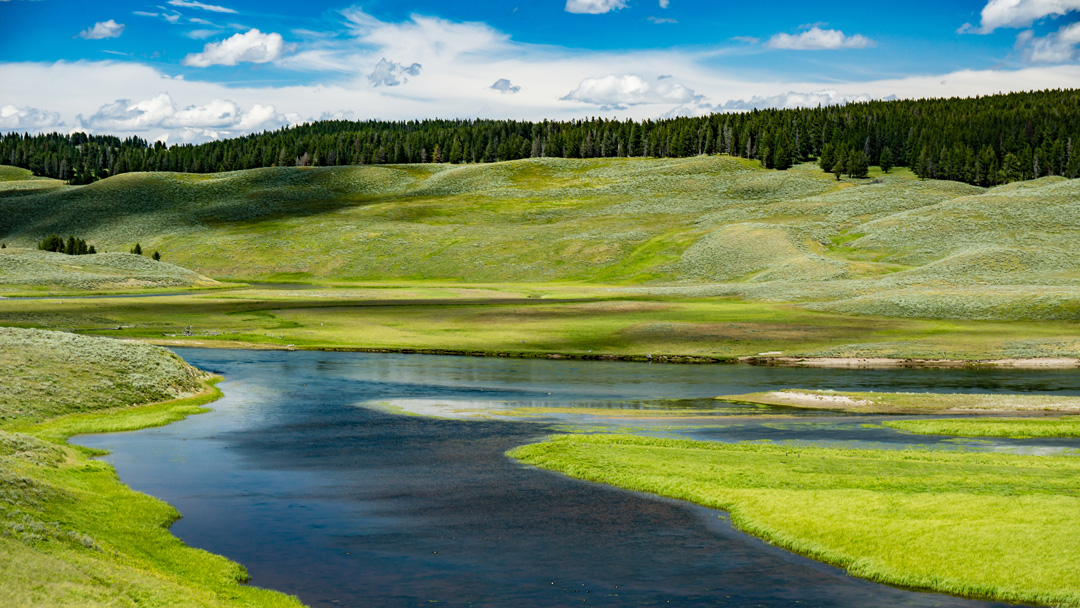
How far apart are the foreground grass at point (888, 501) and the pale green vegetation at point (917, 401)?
46.5 ft

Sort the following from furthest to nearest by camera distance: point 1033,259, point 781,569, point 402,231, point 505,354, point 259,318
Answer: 1. point 402,231
2. point 1033,259
3. point 259,318
4. point 505,354
5. point 781,569

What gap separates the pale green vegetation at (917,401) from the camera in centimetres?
4997

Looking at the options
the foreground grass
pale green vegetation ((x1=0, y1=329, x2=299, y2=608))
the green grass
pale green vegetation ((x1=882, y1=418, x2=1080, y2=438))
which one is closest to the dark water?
the foreground grass

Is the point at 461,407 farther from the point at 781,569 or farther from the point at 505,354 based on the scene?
the point at 781,569

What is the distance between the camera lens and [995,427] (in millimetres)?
43344

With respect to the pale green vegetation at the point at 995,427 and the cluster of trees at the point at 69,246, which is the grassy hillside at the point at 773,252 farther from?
the pale green vegetation at the point at 995,427

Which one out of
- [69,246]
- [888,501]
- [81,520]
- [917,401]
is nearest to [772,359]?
[917,401]

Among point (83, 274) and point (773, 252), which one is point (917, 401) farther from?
point (83, 274)

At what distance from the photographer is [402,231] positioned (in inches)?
7475

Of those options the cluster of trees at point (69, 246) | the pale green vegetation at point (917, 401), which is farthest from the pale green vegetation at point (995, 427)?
the cluster of trees at point (69, 246)

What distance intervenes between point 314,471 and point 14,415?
1631 cm

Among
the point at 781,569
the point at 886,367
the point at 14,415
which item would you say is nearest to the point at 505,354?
the point at 886,367

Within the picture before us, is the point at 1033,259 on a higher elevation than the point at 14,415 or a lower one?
higher

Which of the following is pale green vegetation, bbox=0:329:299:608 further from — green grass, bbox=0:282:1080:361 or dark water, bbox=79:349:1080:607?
green grass, bbox=0:282:1080:361
